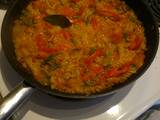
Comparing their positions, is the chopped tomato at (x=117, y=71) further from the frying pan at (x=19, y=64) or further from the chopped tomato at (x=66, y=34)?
the chopped tomato at (x=66, y=34)

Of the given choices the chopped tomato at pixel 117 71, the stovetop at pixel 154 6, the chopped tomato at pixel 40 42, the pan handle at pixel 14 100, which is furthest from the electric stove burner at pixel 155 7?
the pan handle at pixel 14 100

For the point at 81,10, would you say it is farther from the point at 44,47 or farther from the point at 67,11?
the point at 44,47

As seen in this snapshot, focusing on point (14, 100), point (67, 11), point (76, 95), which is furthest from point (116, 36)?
point (14, 100)

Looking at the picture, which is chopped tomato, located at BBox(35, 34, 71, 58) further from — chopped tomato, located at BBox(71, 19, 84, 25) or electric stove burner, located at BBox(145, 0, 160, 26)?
electric stove burner, located at BBox(145, 0, 160, 26)

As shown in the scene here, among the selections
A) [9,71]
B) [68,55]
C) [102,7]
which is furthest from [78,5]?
[9,71]

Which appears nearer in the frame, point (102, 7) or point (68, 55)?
point (68, 55)

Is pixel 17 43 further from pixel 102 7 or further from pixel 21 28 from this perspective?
pixel 102 7

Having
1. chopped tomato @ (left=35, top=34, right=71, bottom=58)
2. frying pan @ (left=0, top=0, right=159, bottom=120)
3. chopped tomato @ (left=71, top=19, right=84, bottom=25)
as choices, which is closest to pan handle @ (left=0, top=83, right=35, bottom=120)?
frying pan @ (left=0, top=0, right=159, bottom=120)
